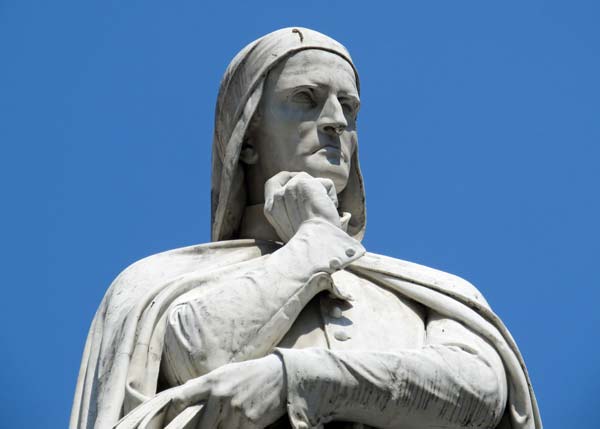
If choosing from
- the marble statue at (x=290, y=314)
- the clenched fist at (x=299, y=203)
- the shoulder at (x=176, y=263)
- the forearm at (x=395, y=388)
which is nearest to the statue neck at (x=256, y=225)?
the marble statue at (x=290, y=314)

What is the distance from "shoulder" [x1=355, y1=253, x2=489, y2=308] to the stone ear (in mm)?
961

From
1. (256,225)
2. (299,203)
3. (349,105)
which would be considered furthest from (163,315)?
(349,105)

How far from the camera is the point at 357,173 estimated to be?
1362 centimetres

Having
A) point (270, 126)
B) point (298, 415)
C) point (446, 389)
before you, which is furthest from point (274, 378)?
point (270, 126)

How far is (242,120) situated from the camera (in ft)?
43.5

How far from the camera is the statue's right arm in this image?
460 inches

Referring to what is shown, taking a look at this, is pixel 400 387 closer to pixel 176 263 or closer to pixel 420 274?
pixel 420 274

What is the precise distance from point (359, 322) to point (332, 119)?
4.56 ft

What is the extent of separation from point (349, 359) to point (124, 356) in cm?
127

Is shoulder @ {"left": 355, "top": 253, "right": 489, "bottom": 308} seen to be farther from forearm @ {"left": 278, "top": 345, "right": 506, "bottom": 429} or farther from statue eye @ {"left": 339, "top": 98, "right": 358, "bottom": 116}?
statue eye @ {"left": 339, "top": 98, "right": 358, "bottom": 116}

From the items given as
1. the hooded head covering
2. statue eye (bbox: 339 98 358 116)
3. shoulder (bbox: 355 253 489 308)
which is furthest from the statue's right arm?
statue eye (bbox: 339 98 358 116)

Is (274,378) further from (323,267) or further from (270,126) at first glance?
(270,126)

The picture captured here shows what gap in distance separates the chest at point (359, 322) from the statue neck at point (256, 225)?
27.7 inches

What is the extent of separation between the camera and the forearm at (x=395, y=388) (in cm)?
1143
